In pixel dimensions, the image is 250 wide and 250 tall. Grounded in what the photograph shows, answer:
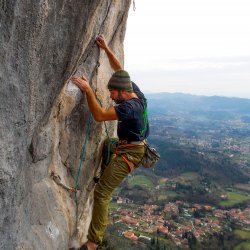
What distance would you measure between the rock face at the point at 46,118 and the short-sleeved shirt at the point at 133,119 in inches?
39.4

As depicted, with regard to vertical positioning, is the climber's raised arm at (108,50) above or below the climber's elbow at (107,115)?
above

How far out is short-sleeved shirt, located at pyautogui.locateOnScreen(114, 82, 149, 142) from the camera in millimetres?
7064

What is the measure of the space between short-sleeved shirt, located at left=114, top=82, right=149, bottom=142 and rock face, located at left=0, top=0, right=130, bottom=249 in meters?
1.00

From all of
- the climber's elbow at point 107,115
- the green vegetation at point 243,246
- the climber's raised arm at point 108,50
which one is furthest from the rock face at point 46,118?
the green vegetation at point 243,246

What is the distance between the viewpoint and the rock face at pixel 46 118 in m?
5.18

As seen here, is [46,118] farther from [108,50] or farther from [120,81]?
[108,50]

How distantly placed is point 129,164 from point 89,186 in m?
1.67

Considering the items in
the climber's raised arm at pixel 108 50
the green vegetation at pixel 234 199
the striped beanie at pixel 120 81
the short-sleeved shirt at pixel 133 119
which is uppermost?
the climber's raised arm at pixel 108 50

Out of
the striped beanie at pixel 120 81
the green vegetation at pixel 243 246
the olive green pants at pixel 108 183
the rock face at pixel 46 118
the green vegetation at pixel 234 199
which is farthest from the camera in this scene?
the green vegetation at pixel 234 199

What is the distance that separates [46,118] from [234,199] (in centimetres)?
9719

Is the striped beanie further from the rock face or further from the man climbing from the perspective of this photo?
the rock face

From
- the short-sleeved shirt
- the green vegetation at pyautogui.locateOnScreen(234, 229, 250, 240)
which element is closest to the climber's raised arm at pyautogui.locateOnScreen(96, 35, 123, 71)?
the short-sleeved shirt

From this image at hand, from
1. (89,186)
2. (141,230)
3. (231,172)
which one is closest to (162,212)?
(141,230)

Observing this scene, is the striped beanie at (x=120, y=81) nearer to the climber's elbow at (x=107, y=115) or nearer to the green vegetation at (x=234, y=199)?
the climber's elbow at (x=107, y=115)
